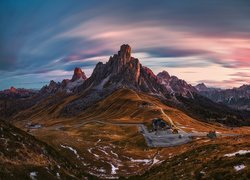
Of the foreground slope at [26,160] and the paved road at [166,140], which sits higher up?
the foreground slope at [26,160]

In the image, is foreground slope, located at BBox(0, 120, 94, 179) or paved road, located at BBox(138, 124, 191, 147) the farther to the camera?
paved road, located at BBox(138, 124, 191, 147)

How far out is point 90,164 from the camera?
288 feet

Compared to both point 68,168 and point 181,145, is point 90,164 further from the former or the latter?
point 181,145

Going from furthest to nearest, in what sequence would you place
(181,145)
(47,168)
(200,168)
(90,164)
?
(181,145)
(90,164)
(47,168)
(200,168)

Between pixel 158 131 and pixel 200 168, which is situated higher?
pixel 200 168

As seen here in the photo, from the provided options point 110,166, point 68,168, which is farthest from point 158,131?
point 68,168

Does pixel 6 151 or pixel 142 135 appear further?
pixel 142 135

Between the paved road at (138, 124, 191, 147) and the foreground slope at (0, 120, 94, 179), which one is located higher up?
the foreground slope at (0, 120, 94, 179)

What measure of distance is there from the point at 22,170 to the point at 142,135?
460 ft

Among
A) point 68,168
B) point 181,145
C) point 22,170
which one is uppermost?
point 22,170

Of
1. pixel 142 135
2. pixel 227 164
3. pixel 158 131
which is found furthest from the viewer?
pixel 158 131

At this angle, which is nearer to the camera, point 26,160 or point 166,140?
point 26,160

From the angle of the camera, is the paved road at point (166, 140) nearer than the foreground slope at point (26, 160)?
No

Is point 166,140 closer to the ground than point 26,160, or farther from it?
closer to the ground
